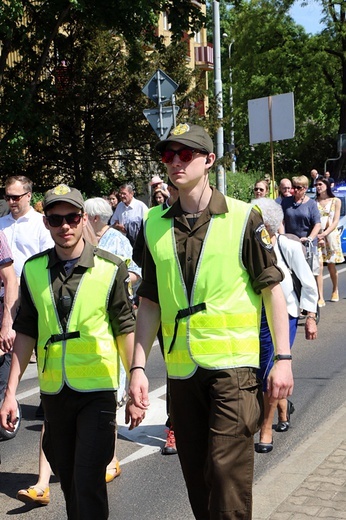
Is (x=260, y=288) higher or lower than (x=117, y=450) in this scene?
higher

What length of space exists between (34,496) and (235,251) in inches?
94.7

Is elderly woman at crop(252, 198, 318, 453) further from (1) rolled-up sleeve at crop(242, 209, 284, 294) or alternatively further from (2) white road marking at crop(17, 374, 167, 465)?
(1) rolled-up sleeve at crop(242, 209, 284, 294)

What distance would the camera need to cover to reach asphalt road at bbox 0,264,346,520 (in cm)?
559

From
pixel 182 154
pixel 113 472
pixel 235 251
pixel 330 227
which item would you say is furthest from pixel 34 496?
pixel 330 227

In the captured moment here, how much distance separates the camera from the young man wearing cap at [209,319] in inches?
154

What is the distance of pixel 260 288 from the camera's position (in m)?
4.02

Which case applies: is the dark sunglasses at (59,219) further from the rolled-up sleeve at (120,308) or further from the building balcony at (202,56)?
the building balcony at (202,56)

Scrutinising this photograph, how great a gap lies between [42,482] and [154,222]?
225 centimetres

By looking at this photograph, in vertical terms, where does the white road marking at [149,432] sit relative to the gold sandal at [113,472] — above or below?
below

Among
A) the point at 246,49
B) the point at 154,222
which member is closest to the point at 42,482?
the point at 154,222

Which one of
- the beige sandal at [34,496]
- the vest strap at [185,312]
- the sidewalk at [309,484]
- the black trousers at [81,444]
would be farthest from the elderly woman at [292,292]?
the vest strap at [185,312]

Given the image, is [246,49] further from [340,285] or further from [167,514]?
[167,514]

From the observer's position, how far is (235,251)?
402cm

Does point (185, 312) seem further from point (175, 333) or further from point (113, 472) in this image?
point (113, 472)
